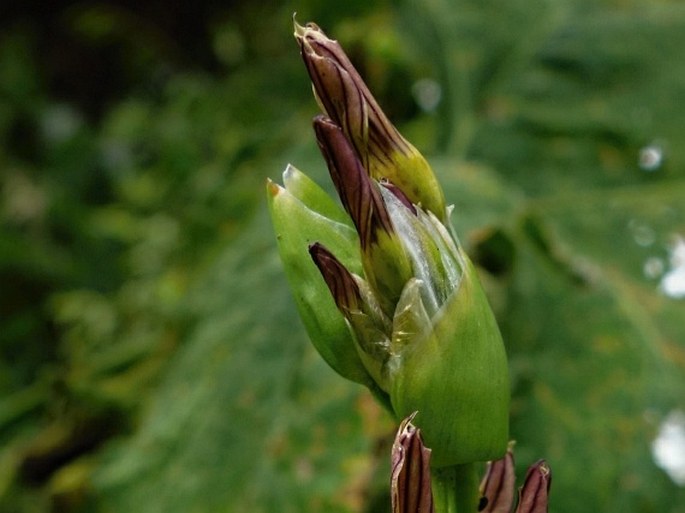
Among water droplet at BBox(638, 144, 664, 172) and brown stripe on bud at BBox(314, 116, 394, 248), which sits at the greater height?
brown stripe on bud at BBox(314, 116, 394, 248)

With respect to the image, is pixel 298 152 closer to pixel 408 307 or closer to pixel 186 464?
pixel 186 464

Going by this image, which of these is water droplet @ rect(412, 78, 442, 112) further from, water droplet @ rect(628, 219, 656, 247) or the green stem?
the green stem

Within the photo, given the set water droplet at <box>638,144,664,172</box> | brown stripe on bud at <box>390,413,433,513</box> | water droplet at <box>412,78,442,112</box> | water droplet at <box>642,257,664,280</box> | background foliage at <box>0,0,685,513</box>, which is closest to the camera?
brown stripe on bud at <box>390,413,433,513</box>

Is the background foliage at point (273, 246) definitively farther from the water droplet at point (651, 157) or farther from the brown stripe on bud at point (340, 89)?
the brown stripe on bud at point (340, 89)

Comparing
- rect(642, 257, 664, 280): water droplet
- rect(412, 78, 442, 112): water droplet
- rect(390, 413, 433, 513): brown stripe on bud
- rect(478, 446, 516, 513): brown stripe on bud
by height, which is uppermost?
rect(390, 413, 433, 513): brown stripe on bud

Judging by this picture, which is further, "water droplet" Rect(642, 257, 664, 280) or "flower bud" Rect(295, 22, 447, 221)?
"water droplet" Rect(642, 257, 664, 280)

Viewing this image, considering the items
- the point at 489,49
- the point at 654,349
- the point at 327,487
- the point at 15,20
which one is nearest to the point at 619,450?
the point at 654,349

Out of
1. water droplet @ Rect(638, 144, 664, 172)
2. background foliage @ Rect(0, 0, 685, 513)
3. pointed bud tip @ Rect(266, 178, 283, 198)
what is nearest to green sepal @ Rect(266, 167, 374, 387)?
Result: pointed bud tip @ Rect(266, 178, 283, 198)

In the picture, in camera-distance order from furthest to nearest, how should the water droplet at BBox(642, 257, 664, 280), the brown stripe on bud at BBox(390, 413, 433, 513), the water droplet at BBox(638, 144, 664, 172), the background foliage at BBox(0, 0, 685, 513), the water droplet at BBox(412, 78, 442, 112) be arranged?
the water droplet at BBox(412, 78, 442, 112) → the water droplet at BBox(638, 144, 664, 172) → the water droplet at BBox(642, 257, 664, 280) → the background foliage at BBox(0, 0, 685, 513) → the brown stripe on bud at BBox(390, 413, 433, 513)
